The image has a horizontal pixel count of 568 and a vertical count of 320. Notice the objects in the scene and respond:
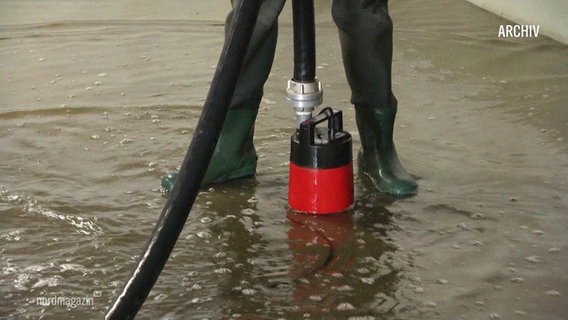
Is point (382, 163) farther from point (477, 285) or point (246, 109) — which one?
point (477, 285)

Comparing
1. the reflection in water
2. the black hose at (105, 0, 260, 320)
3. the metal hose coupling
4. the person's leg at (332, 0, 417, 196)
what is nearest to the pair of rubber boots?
the person's leg at (332, 0, 417, 196)

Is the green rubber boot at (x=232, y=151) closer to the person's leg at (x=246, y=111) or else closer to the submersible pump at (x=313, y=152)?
the person's leg at (x=246, y=111)

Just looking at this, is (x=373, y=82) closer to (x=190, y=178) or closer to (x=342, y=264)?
(x=342, y=264)

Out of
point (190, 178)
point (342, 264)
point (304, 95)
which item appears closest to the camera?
point (190, 178)

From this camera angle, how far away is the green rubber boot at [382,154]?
232 centimetres

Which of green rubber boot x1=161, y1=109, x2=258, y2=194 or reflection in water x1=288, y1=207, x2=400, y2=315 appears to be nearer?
reflection in water x1=288, y1=207, x2=400, y2=315

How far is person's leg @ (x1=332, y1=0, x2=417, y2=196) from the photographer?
2.21 meters

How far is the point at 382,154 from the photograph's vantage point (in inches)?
92.6

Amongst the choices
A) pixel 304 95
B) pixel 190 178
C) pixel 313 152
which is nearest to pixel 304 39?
pixel 304 95

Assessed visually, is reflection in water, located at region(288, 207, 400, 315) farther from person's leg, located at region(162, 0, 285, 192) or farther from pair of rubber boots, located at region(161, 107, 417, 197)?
person's leg, located at region(162, 0, 285, 192)

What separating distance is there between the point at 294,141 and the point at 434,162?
21.4 inches

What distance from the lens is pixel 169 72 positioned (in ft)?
11.2

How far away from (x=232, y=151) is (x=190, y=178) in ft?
2.56

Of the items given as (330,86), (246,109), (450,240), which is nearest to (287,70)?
(330,86)
